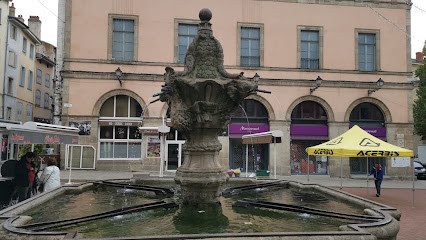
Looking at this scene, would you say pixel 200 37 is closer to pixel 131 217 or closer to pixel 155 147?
pixel 131 217

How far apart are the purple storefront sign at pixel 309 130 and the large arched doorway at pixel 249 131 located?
177 cm

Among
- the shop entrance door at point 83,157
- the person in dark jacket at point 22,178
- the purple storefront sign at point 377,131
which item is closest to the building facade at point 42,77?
the shop entrance door at point 83,157

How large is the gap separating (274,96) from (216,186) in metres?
16.6

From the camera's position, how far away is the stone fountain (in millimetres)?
5957

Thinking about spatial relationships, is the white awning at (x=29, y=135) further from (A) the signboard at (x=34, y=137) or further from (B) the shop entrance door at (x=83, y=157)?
(B) the shop entrance door at (x=83, y=157)

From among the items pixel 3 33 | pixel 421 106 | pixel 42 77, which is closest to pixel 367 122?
pixel 421 106

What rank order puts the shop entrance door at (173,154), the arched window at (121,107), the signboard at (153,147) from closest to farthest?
the signboard at (153,147)
the arched window at (121,107)
the shop entrance door at (173,154)

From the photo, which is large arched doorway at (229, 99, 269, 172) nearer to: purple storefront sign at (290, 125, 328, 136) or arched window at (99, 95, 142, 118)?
purple storefront sign at (290, 125, 328, 136)

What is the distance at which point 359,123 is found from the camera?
74.4 ft

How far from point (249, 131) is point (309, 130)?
3899mm

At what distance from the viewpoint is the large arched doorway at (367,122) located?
74.4 feet

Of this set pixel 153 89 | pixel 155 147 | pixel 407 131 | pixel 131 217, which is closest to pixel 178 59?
pixel 153 89

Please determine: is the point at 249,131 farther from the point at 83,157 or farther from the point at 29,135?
the point at 29,135

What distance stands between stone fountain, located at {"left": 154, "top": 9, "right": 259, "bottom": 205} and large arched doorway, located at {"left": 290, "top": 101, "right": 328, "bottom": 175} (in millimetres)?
16541
